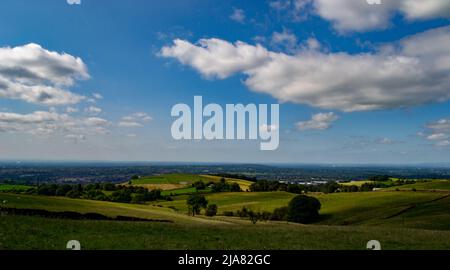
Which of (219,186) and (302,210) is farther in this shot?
(219,186)

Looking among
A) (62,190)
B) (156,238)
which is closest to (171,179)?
(62,190)

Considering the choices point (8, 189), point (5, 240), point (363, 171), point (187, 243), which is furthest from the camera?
point (363, 171)

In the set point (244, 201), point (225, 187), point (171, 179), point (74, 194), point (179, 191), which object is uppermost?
point (74, 194)

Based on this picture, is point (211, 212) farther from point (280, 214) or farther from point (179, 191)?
point (179, 191)

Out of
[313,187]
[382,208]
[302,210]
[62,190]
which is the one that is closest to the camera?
[62,190]

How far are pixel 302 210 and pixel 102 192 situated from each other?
44122mm

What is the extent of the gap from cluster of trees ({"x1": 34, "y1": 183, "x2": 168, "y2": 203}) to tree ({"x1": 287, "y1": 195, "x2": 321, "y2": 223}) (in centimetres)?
3702

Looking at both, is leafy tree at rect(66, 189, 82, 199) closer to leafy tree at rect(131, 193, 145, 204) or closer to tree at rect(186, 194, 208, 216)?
tree at rect(186, 194, 208, 216)

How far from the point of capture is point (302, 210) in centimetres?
8012

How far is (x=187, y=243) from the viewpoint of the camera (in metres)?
17.0

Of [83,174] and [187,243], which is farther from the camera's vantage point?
[83,174]
